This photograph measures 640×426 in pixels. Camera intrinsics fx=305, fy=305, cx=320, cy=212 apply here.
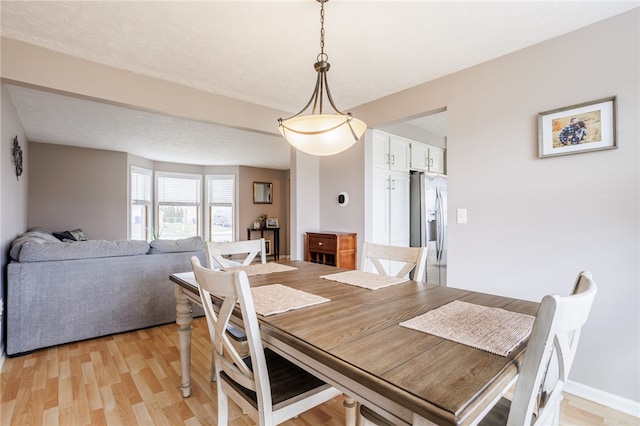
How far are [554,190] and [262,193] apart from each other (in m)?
6.46

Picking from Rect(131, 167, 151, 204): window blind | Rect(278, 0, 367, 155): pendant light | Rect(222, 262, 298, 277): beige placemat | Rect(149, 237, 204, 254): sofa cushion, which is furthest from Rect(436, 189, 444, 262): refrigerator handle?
Rect(131, 167, 151, 204): window blind

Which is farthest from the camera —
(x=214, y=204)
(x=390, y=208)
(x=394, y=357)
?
(x=214, y=204)

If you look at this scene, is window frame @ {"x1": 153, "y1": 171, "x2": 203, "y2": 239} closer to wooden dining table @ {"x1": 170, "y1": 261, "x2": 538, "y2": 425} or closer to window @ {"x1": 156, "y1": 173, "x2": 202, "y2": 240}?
window @ {"x1": 156, "y1": 173, "x2": 202, "y2": 240}

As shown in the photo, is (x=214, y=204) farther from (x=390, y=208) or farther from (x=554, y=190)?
(x=554, y=190)

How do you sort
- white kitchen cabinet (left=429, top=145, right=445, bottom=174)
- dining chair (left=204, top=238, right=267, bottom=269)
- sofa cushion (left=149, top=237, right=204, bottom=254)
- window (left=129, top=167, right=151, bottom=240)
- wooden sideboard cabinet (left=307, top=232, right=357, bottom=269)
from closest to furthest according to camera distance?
dining chair (left=204, top=238, right=267, bottom=269) < sofa cushion (left=149, top=237, right=204, bottom=254) < wooden sideboard cabinet (left=307, top=232, right=357, bottom=269) < white kitchen cabinet (left=429, top=145, right=445, bottom=174) < window (left=129, top=167, right=151, bottom=240)

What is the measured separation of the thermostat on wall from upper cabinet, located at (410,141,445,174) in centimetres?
103

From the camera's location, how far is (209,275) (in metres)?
1.04

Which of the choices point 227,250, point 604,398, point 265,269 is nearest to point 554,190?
point 604,398

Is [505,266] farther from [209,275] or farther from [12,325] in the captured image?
[12,325]

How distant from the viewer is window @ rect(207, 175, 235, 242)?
7402 mm

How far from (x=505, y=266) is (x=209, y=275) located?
6.92ft

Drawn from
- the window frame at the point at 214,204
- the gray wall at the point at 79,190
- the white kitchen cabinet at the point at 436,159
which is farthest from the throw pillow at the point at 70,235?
the white kitchen cabinet at the point at 436,159

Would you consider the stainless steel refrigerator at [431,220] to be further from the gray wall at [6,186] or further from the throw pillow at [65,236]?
the throw pillow at [65,236]

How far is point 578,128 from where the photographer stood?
191cm
